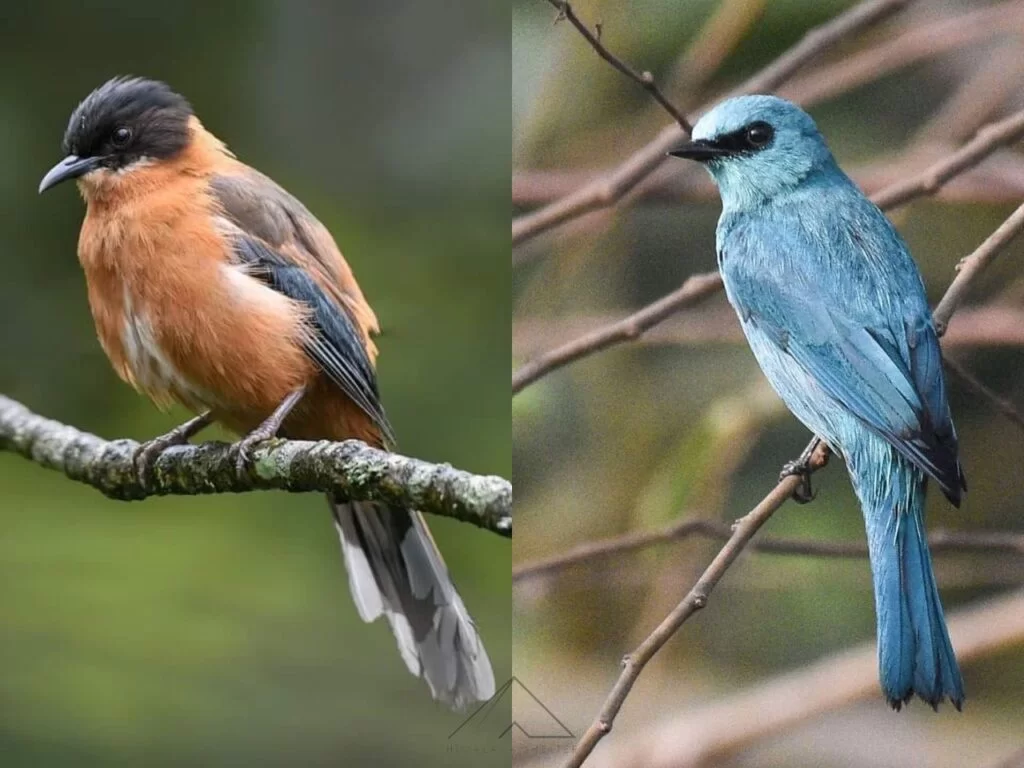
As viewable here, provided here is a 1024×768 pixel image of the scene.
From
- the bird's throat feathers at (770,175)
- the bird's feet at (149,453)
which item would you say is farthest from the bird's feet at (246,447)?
the bird's throat feathers at (770,175)

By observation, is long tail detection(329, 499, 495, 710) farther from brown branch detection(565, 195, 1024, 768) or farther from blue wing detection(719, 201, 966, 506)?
blue wing detection(719, 201, 966, 506)

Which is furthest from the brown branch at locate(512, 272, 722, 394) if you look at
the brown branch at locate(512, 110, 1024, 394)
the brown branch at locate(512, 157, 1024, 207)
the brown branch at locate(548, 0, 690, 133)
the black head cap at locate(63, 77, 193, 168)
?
the black head cap at locate(63, 77, 193, 168)

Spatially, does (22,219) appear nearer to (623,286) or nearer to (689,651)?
(623,286)

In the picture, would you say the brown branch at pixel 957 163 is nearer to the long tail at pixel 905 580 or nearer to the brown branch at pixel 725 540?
the long tail at pixel 905 580

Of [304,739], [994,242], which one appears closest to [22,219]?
[304,739]

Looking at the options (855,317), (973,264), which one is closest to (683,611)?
(855,317)
